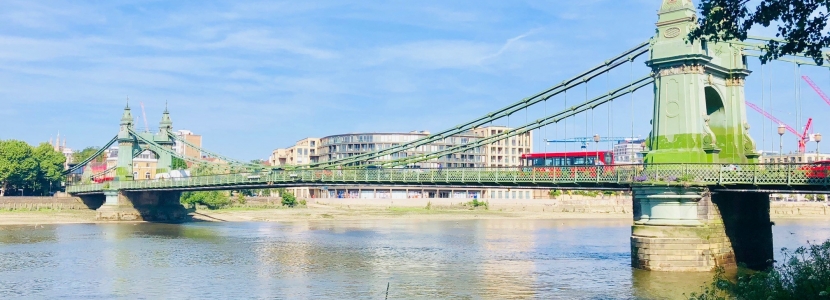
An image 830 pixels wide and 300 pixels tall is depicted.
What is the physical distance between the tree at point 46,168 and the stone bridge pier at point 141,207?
2033cm

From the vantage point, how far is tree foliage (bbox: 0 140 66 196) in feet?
393

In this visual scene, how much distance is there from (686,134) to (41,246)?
5179 cm

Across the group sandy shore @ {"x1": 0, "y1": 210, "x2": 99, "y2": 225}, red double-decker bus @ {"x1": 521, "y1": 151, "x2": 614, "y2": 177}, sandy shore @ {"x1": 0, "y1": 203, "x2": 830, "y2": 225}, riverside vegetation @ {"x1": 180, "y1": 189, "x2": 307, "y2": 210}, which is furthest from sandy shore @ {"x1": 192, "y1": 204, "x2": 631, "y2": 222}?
red double-decker bus @ {"x1": 521, "y1": 151, "x2": 614, "y2": 177}

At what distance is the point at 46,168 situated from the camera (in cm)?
12638

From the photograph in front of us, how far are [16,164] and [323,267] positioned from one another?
87.7 metres

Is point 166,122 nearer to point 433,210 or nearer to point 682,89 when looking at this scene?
point 433,210

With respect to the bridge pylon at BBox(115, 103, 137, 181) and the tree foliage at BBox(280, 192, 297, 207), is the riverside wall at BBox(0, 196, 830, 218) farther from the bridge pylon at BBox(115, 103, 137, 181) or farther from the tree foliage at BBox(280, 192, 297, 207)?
the bridge pylon at BBox(115, 103, 137, 181)

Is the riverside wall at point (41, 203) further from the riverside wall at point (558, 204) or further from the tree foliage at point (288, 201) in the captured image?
the tree foliage at point (288, 201)

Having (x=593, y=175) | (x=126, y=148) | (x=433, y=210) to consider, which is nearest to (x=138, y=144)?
(x=126, y=148)

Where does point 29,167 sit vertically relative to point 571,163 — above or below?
above

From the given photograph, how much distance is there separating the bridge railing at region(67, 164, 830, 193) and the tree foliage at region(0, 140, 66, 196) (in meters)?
58.9

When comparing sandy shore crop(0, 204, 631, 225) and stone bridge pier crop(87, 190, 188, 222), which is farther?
stone bridge pier crop(87, 190, 188, 222)

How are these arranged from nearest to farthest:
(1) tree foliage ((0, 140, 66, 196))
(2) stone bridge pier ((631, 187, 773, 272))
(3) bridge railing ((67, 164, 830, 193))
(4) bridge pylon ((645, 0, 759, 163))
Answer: (3) bridge railing ((67, 164, 830, 193)) → (2) stone bridge pier ((631, 187, 773, 272)) → (4) bridge pylon ((645, 0, 759, 163)) → (1) tree foliage ((0, 140, 66, 196))

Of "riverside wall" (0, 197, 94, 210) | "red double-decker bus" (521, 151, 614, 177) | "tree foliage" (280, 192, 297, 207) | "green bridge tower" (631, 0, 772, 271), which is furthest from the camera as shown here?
"tree foliage" (280, 192, 297, 207)
